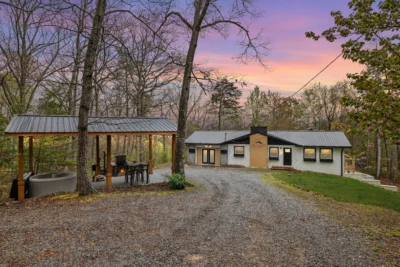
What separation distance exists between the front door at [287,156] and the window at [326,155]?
2.24 m

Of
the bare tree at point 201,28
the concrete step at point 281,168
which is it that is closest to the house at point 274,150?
the concrete step at point 281,168

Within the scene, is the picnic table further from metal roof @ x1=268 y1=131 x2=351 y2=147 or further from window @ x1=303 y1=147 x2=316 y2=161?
window @ x1=303 y1=147 x2=316 y2=161

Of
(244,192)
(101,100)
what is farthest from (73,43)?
(244,192)

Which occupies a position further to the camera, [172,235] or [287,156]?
[287,156]

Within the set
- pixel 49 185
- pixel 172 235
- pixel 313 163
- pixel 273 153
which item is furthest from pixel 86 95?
pixel 313 163

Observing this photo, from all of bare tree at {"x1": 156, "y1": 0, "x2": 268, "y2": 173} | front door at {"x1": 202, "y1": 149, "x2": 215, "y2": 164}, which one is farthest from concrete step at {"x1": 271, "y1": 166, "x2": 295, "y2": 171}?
bare tree at {"x1": 156, "y1": 0, "x2": 268, "y2": 173}

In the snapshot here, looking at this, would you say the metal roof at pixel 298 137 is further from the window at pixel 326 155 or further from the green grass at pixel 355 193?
the green grass at pixel 355 193

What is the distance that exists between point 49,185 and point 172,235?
5.85 m

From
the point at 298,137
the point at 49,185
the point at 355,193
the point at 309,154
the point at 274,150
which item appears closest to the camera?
the point at 49,185

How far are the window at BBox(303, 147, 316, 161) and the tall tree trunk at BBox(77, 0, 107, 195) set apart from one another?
54.4 ft

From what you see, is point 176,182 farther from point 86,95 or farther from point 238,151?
point 238,151

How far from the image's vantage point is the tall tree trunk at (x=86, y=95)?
7438 millimetres

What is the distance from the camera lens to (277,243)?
14.3 feet

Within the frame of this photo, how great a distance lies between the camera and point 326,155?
18.5m
